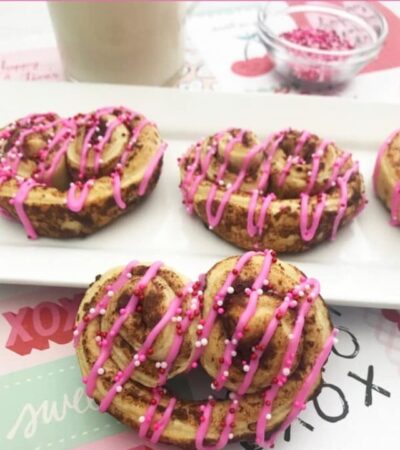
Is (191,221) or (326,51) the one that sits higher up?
(326,51)

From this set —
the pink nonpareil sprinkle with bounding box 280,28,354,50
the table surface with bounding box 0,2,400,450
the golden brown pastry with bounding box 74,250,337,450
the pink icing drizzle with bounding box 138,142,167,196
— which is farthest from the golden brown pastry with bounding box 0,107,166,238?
the pink nonpareil sprinkle with bounding box 280,28,354,50

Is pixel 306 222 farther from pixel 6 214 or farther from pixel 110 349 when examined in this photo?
pixel 6 214

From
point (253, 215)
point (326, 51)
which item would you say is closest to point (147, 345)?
point (253, 215)

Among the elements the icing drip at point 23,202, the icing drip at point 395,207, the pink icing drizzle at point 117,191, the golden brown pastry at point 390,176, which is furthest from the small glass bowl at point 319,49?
the icing drip at point 23,202

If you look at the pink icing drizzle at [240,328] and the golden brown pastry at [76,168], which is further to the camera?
the golden brown pastry at [76,168]

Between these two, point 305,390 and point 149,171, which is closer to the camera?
point 305,390

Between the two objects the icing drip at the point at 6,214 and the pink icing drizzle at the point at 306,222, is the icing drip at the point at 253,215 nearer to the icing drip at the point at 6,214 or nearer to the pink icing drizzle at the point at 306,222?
the pink icing drizzle at the point at 306,222

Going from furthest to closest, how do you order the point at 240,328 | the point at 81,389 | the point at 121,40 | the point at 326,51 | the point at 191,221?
the point at 326,51 → the point at 121,40 → the point at 191,221 → the point at 81,389 → the point at 240,328
